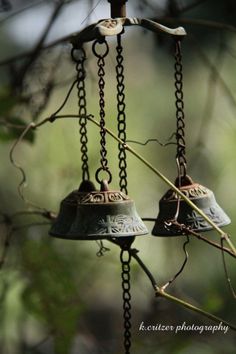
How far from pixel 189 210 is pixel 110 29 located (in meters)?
0.39

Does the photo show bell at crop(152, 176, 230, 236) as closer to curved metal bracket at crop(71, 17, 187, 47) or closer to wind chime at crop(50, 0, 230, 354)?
wind chime at crop(50, 0, 230, 354)

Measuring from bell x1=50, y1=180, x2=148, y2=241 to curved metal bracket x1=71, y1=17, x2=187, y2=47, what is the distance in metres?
0.26

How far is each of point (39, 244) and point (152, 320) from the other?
567mm

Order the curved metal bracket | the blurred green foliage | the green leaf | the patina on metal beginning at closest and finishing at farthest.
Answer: the curved metal bracket, the patina on metal, the green leaf, the blurred green foliage

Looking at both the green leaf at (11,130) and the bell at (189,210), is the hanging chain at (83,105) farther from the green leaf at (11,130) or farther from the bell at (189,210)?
the green leaf at (11,130)

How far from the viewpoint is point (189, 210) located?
69.2 inches

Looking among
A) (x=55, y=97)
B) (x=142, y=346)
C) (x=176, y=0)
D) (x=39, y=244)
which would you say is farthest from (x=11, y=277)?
(x=176, y=0)

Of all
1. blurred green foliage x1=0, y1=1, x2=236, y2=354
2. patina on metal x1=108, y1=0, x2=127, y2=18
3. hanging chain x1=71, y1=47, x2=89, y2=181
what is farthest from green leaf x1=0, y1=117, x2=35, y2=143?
patina on metal x1=108, y1=0, x2=127, y2=18

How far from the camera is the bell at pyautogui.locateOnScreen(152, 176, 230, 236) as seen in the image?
1.74 meters

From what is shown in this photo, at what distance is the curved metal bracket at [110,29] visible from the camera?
1.57 m

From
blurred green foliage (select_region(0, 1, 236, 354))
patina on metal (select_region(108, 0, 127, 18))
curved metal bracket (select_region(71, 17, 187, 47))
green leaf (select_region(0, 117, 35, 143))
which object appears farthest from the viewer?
blurred green foliage (select_region(0, 1, 236, 354))

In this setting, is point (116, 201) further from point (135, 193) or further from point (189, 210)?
point (135, 193)

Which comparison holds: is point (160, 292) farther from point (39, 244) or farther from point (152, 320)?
point (152, 320)

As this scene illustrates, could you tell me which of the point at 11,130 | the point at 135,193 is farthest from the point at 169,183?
the point at 135,193
